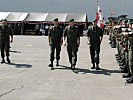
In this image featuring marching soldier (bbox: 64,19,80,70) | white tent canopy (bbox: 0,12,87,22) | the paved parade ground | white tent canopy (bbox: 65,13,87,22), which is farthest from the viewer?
white tent canopy (bbox: 0,12,87,22)

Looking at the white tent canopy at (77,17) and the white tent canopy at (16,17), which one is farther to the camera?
the white tent canopy at (16,17)

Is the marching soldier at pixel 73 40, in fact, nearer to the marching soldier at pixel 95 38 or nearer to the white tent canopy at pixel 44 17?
the marching soldier at pixel 95 38

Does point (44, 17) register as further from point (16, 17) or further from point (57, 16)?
point (16, 17)

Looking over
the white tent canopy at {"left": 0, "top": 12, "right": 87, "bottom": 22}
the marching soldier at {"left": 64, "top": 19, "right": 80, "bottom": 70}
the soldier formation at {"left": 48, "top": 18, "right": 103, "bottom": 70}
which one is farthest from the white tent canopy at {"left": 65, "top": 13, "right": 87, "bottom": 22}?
the marching soldier at {"left": 64, "top": 19, "right": 80, "bottom": 70}

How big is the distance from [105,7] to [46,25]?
451 inches

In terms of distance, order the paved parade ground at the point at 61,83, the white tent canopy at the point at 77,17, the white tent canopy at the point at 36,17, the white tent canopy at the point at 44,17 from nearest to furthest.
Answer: the paved parade ground at the point at 61,83, the white tent canopy at the point at 77,17, the white tent canopy at the point at 44,17, the white tent canopy at the point at 36,17

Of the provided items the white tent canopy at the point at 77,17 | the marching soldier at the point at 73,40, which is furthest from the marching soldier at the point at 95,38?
the white tent canopy at the point at 77,17

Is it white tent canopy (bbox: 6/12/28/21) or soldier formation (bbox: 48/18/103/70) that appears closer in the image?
soldier formation (bbox: 48/18/103/70)

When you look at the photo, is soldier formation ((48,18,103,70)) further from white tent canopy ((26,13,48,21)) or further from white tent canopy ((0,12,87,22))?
white tent canopy ((26,13,48,21))

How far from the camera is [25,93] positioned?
8.15 metres

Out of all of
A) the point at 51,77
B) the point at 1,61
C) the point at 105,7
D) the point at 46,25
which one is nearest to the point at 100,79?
the point at 51,77

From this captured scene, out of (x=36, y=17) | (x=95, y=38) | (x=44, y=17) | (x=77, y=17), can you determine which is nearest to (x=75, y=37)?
(x=95, y=38)

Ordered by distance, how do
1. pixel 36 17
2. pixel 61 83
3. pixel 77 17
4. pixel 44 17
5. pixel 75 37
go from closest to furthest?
pixel 61 83 < pixel 75 37 < pixel 77 17 < pixel 44 17 < pixel 36 17

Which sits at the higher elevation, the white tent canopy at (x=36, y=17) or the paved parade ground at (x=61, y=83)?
the white tent canopy at (x=36, y=17)
